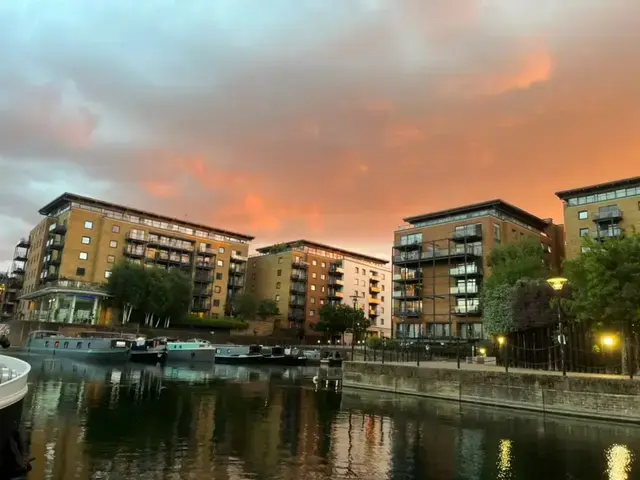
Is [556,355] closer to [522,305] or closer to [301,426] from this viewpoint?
[522,305]

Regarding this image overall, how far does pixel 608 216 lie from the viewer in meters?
61.5

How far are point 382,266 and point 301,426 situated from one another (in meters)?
106

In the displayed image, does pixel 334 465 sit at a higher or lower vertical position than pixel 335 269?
lower

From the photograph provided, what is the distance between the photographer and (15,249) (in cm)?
10244

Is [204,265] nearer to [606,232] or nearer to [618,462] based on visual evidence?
[606,232]

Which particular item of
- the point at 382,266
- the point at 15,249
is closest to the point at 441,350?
the point at 382,266

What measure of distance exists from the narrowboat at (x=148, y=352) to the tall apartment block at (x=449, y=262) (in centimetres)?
3396

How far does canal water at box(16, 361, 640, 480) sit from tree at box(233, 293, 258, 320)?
6692 cm

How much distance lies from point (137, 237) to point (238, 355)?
3687cm

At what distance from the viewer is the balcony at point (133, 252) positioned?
7975 cm

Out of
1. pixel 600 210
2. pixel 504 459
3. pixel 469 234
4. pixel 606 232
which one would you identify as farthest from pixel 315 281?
pixel 504 459

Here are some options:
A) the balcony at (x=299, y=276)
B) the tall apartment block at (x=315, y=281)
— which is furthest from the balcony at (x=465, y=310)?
the balcony at (x=299, y=276)

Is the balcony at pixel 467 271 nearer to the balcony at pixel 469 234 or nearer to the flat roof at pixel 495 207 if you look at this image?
the balcony at pixel 469 234

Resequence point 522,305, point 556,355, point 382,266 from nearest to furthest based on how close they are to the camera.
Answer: point 556,355 < point 522,305 < point 382,266
